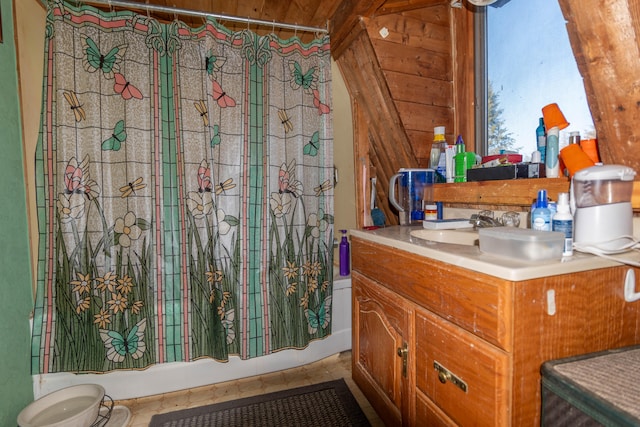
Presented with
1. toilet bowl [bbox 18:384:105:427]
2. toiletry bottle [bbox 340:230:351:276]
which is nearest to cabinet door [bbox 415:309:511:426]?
toiletry bottle [bbox 340:230:351:276]

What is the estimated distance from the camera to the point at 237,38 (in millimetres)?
1621

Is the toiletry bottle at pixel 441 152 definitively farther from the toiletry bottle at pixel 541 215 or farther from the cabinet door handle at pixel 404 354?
the cabinet door handle at pixel 404 354

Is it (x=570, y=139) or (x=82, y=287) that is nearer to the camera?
(x=570, y=139)

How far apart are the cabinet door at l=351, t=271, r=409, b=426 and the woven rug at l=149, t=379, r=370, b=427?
0.50ft

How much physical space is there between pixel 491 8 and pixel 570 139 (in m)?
0.87

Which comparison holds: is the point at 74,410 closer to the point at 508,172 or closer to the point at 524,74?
the point at 508,172

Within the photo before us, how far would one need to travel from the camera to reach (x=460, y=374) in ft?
2.78

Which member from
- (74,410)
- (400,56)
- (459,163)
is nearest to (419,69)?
(400,56)

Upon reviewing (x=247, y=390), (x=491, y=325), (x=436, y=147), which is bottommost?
(x=247, y=390)

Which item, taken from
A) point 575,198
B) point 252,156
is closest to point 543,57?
point 575,198

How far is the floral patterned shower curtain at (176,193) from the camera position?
1423 mm

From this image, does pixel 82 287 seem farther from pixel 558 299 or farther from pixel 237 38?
pixel 558 299

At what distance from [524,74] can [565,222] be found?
87 centimetres

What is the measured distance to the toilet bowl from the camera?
126 cm
